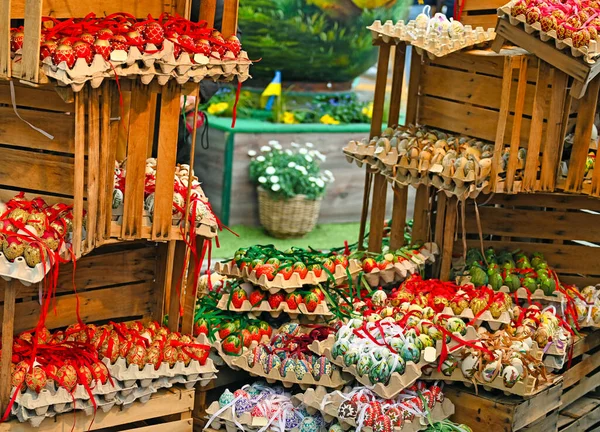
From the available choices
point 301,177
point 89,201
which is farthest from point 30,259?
point 301,177

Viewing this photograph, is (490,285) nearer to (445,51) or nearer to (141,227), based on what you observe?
(445,51)

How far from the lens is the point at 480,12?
539cm

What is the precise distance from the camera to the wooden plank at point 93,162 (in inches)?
140

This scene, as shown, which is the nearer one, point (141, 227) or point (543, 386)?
point (141, 227)

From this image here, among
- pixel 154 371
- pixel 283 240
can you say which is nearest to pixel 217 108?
pixel 283 240

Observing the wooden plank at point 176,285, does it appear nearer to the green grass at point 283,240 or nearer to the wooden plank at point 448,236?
the wooden plank at point 448,236

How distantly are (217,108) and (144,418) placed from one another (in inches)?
193

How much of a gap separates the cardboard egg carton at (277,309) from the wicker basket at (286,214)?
11.7ft

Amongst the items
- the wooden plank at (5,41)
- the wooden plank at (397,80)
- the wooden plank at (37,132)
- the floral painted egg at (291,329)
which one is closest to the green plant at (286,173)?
the wooden plank at (397,80)

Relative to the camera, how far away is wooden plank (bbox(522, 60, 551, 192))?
470 centimetres

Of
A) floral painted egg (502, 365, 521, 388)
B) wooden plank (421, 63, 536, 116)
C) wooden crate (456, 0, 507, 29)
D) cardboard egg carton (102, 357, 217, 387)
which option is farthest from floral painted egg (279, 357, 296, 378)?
wooden crate (456, 0, 507, 29)

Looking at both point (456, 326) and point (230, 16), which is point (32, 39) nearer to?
point (230, 16)

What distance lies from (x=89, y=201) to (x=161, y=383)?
87cm

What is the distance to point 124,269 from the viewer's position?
432 cm
